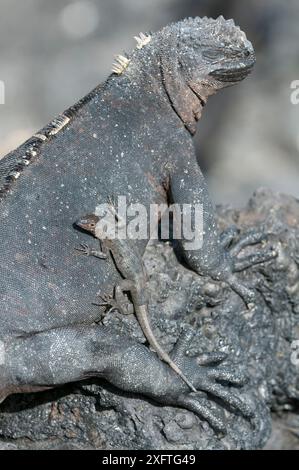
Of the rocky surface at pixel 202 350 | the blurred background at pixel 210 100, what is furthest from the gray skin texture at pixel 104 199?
the blurred background at pixel 210 100

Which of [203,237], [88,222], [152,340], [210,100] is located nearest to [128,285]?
[152,340]

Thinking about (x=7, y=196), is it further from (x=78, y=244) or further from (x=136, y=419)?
(x=136, y=419)

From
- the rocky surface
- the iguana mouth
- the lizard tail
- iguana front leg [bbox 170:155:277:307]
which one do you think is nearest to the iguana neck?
the iguana mouth

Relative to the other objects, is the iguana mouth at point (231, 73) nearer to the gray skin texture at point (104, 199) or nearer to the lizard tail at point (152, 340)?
the gray skin texture at point (104, 199)

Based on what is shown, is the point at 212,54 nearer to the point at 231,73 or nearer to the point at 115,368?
the point at 231,73

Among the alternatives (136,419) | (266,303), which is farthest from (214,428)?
(266,303)

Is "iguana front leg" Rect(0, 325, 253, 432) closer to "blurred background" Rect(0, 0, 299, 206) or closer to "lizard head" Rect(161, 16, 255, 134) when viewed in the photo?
"lizard head" Rect(161, 16, 255, 134)
